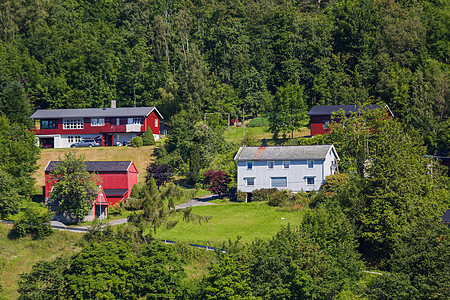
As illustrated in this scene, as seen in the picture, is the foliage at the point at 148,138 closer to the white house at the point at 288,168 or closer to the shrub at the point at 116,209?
the white house at the point at 288,168

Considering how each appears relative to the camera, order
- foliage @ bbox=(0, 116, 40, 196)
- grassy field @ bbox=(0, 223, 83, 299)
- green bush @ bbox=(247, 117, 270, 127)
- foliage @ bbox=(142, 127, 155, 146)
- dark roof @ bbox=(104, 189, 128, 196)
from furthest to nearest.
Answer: green bush @ bbox=(247, 117, 270, 127) < foliage @ bbox=(142, 127, 155, 146) < dark roof @ bbox=(104, 189, 128, 196) < foliage @ bbox=(0, 116, 40, 196) < grassy field @ bbox=(0, 223, 83, 299)

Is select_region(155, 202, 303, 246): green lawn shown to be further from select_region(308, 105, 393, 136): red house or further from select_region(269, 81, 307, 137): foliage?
select_region(308, 105, 393, 136): red house

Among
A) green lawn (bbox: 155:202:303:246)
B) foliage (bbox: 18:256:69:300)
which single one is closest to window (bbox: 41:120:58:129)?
green lawn (bbox: 155:202:303:246)

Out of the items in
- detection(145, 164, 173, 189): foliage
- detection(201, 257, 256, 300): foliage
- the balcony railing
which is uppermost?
the balcony railing

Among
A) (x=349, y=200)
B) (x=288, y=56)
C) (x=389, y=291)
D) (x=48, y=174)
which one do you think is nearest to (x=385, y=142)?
(x=349, y=200)

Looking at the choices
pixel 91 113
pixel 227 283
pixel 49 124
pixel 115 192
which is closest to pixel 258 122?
pixel 91 113

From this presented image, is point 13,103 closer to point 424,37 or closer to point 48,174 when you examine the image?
point 48,174
